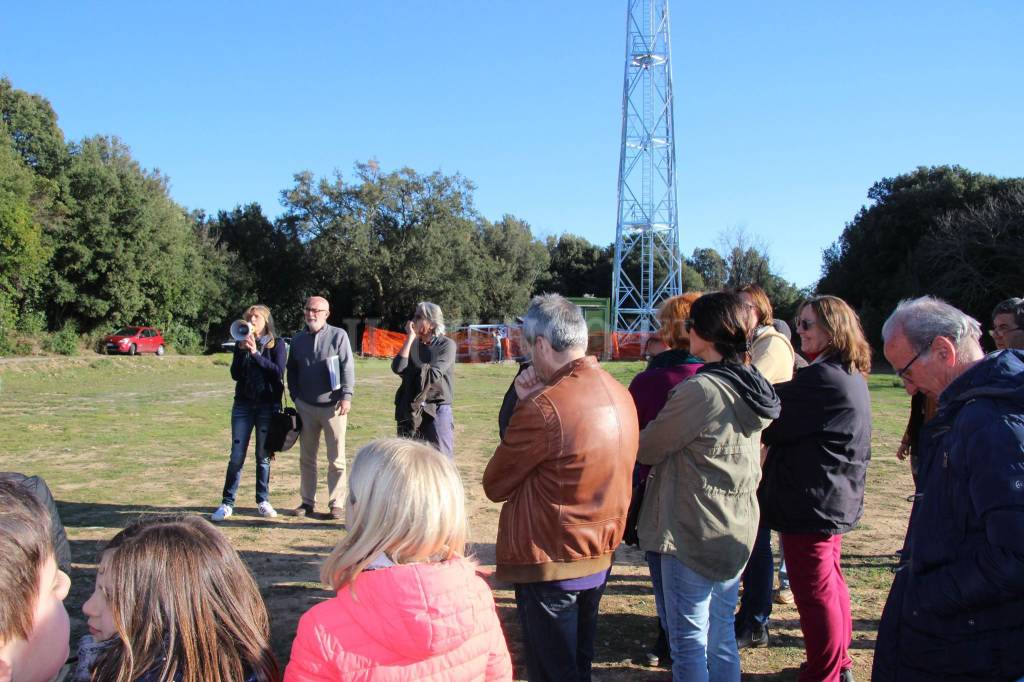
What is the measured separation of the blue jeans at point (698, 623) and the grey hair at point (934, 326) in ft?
4.34

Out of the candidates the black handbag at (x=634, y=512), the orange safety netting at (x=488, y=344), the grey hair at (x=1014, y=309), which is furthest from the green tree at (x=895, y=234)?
the black handbag at (x=634, y=512)

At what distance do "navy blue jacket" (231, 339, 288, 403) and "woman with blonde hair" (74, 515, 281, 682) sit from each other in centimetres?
507

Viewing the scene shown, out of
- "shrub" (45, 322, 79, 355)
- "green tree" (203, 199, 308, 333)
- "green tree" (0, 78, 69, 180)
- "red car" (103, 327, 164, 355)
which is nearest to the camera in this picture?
"shrub" (45, 322, 79, 355)

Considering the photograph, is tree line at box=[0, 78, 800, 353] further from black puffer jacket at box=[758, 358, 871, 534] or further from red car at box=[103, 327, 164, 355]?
black puffer jacket at box=[758, 358, 871, 534]

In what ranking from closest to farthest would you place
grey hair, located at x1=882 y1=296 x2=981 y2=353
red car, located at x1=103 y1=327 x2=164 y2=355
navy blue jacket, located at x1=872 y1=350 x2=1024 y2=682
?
navy blue jacket, located at x1=872 y1=350 x2=1024 y2=682, grey hair, located at x1=882 y1=296 x2=981 y2=353, red car, located at x1=103 y1=327 x2=164 y2=355

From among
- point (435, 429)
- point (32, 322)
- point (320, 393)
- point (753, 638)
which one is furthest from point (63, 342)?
point (753, 638)

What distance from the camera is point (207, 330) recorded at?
43969 millimetres

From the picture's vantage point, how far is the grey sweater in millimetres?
6906

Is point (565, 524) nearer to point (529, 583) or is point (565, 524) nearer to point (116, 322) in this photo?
point (529, 583)

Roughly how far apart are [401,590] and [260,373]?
5394 mm

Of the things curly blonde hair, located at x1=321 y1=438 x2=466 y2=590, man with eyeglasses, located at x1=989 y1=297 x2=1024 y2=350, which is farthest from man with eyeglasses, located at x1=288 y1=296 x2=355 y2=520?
man with eyeglasses, located at x1=989 y1=297 x2=1024 y2=350

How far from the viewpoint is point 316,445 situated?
7.14m

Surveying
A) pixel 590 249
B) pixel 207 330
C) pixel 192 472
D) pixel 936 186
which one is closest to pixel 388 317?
pixel 207 330

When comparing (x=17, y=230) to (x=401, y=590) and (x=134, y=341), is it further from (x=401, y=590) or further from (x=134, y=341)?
(x=401, y=590)
